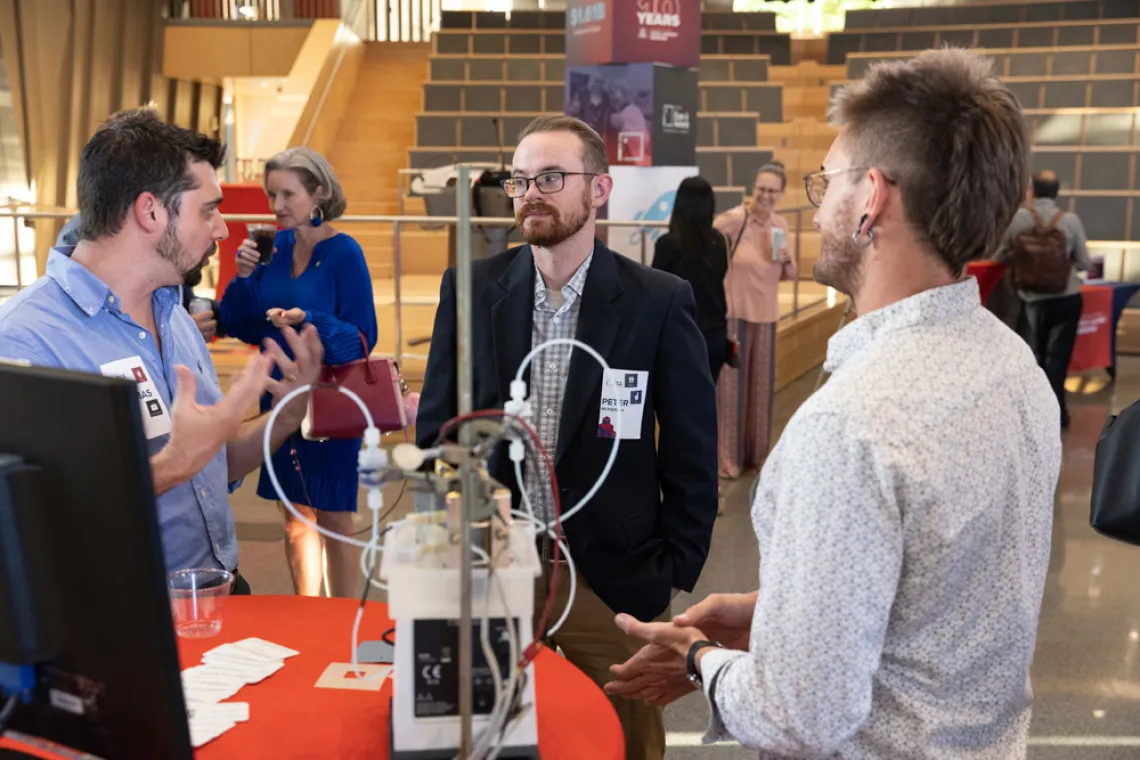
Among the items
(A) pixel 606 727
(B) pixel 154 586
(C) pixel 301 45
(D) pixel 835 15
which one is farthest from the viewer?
(D) pixel 835 15

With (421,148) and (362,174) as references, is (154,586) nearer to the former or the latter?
(421,148)

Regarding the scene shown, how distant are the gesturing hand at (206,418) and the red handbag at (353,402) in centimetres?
133

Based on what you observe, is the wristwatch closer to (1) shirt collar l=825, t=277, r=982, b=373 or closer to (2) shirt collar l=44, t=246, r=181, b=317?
(1) shirt collar l=825, t=277, r=982, b=373

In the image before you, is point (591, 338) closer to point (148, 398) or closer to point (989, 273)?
point (148, 398)

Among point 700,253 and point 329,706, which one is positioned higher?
point 700,253

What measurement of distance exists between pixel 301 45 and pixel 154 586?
13350 millimetres

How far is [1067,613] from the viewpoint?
3.76 meters

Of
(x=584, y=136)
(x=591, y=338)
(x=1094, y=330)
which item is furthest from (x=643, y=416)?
(x=1094, y=330)

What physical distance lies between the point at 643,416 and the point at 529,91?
33.4ft

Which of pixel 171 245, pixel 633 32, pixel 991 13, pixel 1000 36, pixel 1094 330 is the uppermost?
pixel 991 13

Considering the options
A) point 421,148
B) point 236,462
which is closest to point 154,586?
point 236,462

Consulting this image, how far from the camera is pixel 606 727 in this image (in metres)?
1.40

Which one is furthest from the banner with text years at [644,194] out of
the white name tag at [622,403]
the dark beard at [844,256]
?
the dark beard at [844,256]

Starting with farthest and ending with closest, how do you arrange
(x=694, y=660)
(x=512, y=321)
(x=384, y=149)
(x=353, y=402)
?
1. (x=384, y=149)
2. (x=353, y=402)
3. (x=512, y=321)
4. (x=694, y=660)
